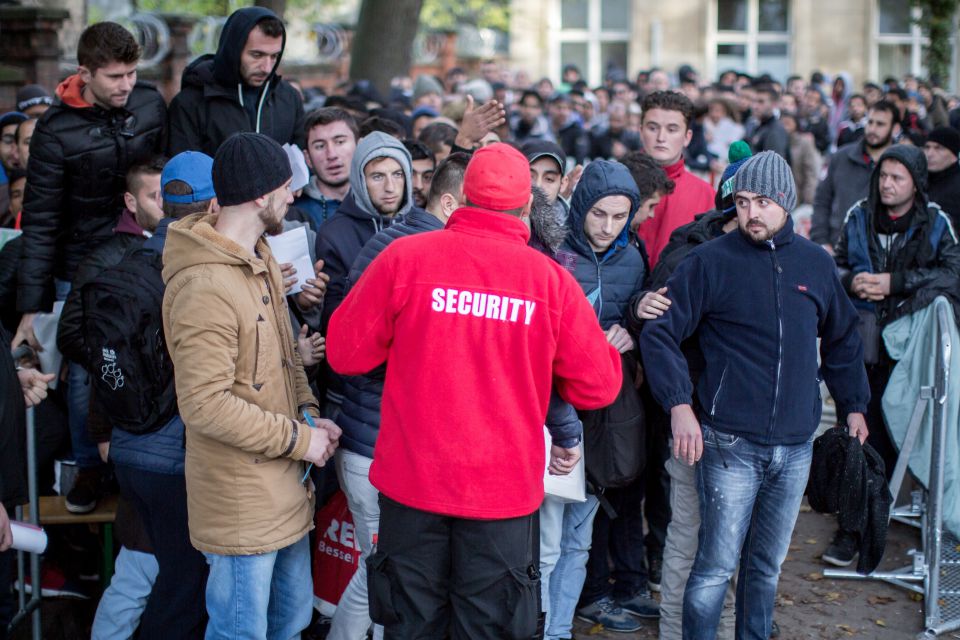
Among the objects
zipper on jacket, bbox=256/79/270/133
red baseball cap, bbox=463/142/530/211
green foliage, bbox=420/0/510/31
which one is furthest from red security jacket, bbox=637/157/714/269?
green foliage, bbox=420/0/510/31

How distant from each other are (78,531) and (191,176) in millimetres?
2196

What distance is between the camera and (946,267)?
18.5ft

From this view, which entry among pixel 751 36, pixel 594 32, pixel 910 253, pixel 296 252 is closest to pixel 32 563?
pixel 296 252

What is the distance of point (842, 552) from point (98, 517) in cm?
368

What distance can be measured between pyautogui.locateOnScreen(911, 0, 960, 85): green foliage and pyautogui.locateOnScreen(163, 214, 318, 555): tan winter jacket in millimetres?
22896

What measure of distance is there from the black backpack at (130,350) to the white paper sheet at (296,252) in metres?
0.64

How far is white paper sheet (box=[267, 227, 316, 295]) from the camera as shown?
14.9 ft

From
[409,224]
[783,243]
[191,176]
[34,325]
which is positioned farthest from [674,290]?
[34,325]

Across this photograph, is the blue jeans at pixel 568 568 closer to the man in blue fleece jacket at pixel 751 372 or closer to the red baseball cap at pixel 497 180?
the man in blue fleece jacket at pixel 751 372

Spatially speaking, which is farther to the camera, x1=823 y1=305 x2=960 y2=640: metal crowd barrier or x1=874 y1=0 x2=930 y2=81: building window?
x1=874 y1=0 x2=930 y2=81: building window

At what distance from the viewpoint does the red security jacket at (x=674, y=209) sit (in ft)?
18.9

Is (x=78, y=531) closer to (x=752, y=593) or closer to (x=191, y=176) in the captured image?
(x=191, y=176)

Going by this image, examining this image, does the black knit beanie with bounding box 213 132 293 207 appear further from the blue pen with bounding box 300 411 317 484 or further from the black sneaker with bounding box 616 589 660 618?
the black sneaker with bounding box 616 589 660 618

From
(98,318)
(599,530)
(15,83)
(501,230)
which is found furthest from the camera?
(15,83)
